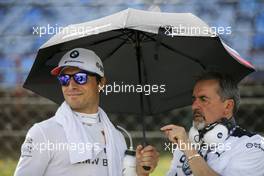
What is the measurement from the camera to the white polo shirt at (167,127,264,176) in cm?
472

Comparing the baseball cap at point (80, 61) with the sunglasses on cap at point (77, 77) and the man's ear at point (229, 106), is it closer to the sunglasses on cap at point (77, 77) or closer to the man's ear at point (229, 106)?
the sunglasses on cap at point (77, 77)

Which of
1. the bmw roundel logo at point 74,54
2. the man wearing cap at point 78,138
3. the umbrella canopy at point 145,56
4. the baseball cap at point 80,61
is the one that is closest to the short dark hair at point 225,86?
the umbrella canopy at point 145,56

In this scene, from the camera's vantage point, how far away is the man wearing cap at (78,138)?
4.54 metres

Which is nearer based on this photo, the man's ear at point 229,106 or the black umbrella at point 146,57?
the black umbrella at point 146,57

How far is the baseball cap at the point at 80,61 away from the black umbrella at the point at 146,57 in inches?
4.3

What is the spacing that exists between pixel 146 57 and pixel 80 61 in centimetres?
82

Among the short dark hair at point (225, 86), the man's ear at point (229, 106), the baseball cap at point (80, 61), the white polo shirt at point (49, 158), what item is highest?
the baseball cap at point (80, 61)

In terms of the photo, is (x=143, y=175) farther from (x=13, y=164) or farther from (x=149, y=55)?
(x=13, y=164)

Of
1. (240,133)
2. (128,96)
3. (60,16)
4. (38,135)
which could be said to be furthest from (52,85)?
(60,16)

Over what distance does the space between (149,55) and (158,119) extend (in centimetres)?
329

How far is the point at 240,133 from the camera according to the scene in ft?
16.0

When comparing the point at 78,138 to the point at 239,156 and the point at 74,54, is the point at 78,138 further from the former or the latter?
the point at 239,156

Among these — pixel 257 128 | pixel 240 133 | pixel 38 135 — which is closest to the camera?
pixel 38 135

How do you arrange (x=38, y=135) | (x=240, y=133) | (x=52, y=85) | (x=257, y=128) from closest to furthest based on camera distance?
(x=38, y=135) < (x=240, y=133) < (x=52, y=85) < (x=257, y=128)
